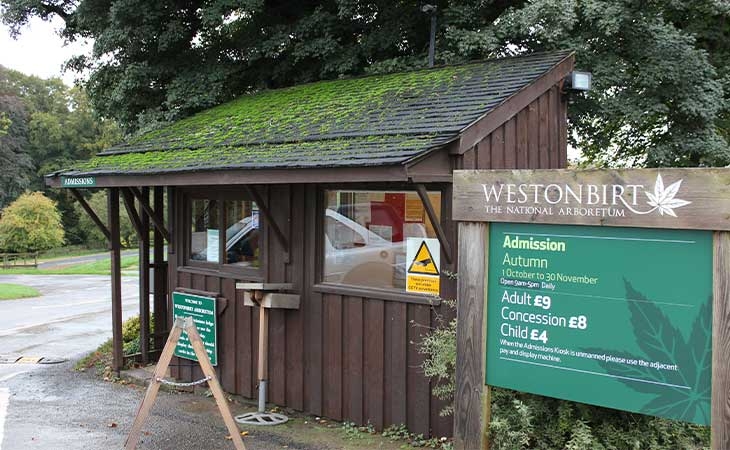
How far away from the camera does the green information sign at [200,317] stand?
877cm

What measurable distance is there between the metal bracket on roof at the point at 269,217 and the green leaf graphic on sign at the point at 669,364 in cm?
426

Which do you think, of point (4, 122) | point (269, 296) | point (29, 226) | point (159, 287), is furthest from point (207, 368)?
point (29, 226)

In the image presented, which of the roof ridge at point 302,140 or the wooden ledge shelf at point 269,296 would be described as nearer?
the roof ridge at point 302,140

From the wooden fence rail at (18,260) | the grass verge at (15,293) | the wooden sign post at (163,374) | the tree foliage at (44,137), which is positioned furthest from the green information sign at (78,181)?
the tree foliage at (44,137)

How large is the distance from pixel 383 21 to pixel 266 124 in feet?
17.5

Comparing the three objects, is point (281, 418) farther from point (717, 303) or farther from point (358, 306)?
point (717, 303)

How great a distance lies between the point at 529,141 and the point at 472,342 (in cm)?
323

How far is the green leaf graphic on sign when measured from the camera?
152 inches

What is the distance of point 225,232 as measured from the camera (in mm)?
8867

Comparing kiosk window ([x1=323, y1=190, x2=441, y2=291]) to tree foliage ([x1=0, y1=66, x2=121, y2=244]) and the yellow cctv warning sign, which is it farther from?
tree foliage ([x1=0, y1=66, x2=121, y2=244])

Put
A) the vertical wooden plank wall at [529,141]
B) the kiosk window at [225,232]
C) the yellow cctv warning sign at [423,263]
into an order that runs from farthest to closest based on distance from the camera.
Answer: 1. the kiosk window at [225,232]
2. the vertical wooden plank wall at [529,141]
3. the yellow cctv warning sign at [423,263]

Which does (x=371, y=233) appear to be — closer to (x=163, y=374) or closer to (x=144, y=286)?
(x=163, y=374)

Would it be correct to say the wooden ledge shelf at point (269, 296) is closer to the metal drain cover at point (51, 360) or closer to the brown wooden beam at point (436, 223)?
the brown wooden beam at point (436, 223)

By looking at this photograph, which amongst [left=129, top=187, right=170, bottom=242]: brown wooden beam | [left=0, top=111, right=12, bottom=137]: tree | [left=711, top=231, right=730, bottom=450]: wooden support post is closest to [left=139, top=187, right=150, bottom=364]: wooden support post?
[left=129, top=187, right=170, bottom=242]: brown wooden beam
